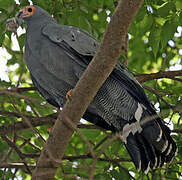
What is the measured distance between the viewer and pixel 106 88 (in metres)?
3.95

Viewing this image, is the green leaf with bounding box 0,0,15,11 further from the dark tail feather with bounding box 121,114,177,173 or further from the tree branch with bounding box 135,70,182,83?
the dark tail feather with bounding box 121,114,177,173

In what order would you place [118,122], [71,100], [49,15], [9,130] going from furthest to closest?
[49,15]
[118,122]
[9,130]
[71,100]

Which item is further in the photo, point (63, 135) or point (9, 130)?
point (9, 130)

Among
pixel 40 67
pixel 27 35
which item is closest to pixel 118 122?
pixel 40 67

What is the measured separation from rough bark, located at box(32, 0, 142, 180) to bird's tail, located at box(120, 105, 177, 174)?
0.79m

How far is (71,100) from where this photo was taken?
3.05m

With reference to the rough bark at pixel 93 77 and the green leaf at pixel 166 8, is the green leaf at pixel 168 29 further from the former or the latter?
the rough bark at pixel 93 77

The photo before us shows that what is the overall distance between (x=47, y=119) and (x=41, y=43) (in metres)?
0.83

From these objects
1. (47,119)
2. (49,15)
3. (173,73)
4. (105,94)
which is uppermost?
(49,15)

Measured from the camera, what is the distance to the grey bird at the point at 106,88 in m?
3.85

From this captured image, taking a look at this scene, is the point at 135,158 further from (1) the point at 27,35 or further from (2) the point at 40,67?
(1) the point at 27,35

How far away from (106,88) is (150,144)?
0.76m

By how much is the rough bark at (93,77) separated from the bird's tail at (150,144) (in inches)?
31.1

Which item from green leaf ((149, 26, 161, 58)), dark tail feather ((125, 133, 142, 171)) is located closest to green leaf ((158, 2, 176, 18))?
green leaf ((149, 26, 161, 58))
